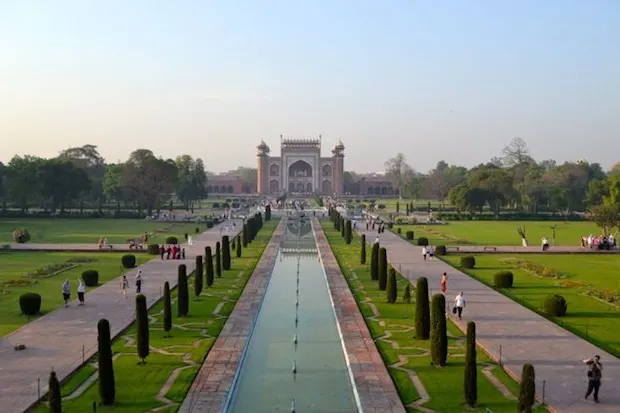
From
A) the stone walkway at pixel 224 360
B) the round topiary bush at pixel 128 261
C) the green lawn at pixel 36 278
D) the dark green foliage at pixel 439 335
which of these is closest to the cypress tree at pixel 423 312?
the dark green foliage at pixel 439 335

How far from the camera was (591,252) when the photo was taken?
2794 centimetres

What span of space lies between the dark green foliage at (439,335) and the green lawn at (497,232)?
2105 cm

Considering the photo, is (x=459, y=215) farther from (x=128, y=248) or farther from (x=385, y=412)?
(x=385, y=412)

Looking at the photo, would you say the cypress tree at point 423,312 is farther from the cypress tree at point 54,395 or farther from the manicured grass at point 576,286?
the cypress tree at point 54,395

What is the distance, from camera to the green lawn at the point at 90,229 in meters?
33.2

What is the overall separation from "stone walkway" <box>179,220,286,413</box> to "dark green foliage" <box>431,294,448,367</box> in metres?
3.08

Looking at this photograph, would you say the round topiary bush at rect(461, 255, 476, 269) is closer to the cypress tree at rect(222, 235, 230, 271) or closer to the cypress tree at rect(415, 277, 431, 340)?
the cypress tree at rect(222, 235, 230, 271)

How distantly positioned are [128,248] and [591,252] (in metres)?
18.3

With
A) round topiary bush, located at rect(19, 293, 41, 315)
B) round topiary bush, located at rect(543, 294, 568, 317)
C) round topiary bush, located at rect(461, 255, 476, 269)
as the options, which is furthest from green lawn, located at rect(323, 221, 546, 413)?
round topiary bush, located at rect(19, 293, 41, 315)

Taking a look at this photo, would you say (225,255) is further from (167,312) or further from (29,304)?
(167,312)

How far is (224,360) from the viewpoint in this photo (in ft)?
37.3

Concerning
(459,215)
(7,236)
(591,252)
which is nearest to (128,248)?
(7,236)

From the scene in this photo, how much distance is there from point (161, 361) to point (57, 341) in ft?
7.84

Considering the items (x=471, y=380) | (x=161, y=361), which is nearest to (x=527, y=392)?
(x=471, y=380)
